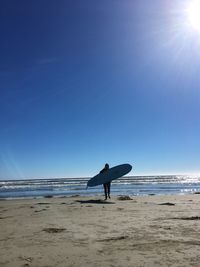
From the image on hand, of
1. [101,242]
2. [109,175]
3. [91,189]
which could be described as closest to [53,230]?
[101,242]

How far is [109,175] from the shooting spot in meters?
25.3

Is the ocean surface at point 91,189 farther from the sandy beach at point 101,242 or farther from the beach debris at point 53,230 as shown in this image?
the beach debris at point 53,230

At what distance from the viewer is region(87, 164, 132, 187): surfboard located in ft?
81.2

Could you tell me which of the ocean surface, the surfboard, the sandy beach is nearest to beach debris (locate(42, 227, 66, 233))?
the sandy beach

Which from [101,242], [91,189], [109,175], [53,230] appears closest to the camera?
[101,242]

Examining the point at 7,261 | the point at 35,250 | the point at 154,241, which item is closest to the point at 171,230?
the point at 154,241

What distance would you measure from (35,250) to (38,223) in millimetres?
3694

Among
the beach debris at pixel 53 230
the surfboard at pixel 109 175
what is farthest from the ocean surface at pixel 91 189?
the beach debris at pixel 53 230

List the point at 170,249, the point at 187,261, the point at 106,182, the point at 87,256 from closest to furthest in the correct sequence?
the point at 187,261 < the point at 87,256 < the point at 170,249 < the point at 106,182

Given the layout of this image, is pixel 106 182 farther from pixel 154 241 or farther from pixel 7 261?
pixel 7 261

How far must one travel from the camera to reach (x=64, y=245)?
7395mm

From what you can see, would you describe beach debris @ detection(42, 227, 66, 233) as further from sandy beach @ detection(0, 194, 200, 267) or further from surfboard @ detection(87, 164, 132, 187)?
surfboard @ detection(87, 164, 132, 187)

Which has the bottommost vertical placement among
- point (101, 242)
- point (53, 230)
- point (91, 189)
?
point (101, 242)

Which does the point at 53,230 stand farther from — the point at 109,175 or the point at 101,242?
the point at 109,175
